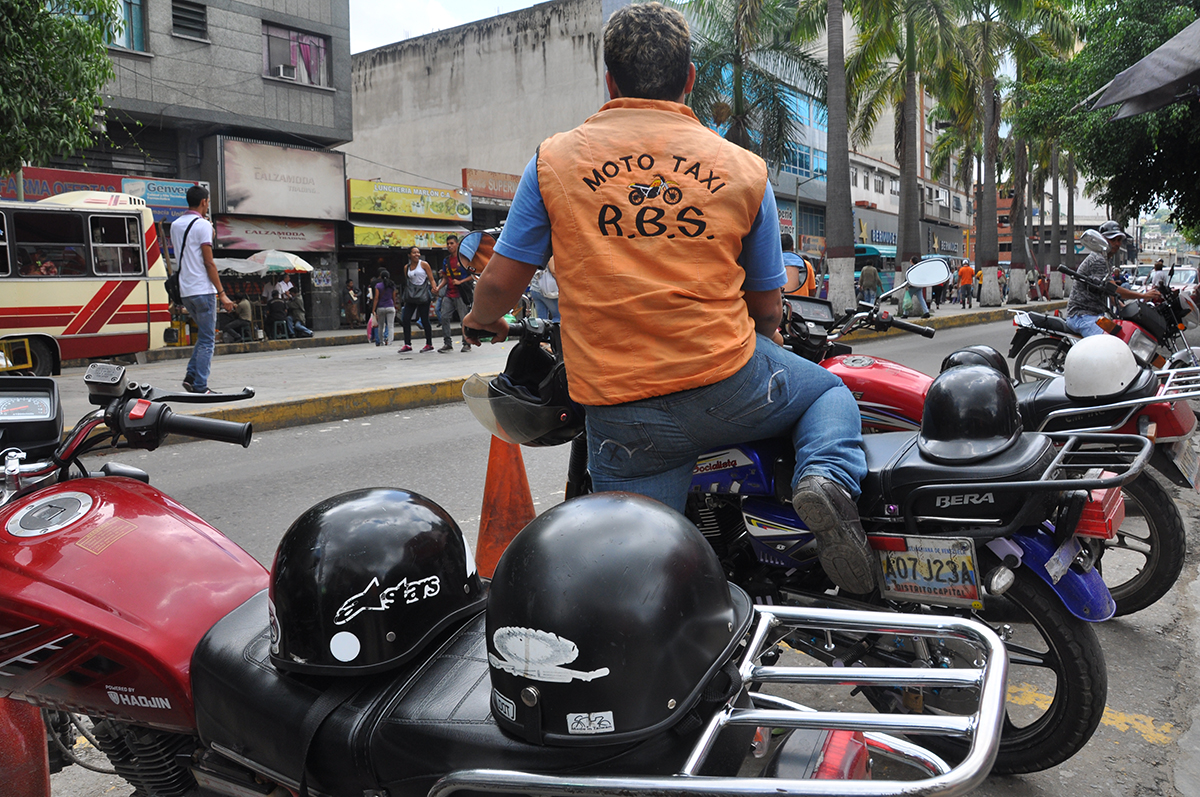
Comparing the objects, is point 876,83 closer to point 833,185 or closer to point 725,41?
point 725,41

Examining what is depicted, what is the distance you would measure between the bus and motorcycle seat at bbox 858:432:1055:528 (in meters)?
12.8

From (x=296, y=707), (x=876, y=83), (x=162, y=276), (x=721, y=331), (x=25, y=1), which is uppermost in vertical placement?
(x=876, y=83)

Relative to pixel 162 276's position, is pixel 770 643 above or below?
below

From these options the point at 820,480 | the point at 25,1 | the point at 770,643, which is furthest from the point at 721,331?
the point at 25,1

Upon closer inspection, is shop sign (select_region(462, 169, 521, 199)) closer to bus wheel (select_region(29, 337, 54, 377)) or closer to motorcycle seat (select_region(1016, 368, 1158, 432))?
bus wheel (select_region(29, 337, 54, 377))

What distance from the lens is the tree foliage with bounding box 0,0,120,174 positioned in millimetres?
8031

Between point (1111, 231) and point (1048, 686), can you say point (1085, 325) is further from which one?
point (1048, 686)

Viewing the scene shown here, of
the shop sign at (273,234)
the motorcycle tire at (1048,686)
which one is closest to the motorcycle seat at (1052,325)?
the motorcycle tire at (1048,686)

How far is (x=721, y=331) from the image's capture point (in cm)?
193

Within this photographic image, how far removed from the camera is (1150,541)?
321cm

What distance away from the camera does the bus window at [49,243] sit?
41.4 ft

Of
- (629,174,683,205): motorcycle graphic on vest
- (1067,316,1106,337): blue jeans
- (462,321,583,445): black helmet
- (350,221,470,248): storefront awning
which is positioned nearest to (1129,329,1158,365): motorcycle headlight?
(1067,316,1106,337): blue jeans

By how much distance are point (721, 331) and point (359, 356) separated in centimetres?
1244

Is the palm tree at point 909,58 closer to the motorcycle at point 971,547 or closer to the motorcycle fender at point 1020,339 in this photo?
the motorcycle fender at point 1020,339
